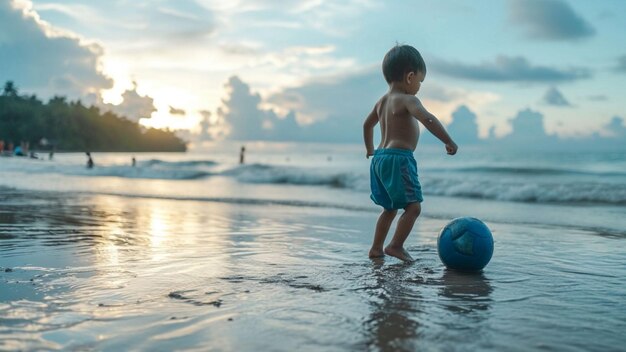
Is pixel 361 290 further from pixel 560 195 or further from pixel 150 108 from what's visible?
pixel 560 195

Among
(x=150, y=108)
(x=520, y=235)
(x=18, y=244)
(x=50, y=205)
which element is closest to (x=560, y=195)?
(x=520, y=235)

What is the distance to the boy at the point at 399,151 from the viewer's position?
4688 millimetres

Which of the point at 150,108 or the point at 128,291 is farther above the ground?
the point at 150,108

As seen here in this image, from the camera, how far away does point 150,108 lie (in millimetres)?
12297

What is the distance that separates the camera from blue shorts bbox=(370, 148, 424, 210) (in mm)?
4680

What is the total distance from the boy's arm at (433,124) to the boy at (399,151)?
1 cm

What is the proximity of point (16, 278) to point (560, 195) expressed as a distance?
1315cm

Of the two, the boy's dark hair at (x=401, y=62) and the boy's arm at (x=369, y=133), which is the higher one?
the boy's dark hair at (x=401, y=62)

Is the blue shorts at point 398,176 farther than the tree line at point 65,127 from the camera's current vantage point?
No

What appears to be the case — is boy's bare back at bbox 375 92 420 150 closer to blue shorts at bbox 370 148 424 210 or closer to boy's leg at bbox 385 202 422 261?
blue shorts at bbox 370 148 424 210

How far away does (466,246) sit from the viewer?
14.1 feet

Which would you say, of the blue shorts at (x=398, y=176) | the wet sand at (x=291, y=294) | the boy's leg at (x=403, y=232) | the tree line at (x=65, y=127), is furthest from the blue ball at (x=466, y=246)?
the tree line at (x=65, y=127)

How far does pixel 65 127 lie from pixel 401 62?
98.3m

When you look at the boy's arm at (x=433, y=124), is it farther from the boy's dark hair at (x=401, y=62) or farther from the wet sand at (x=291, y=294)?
the wet sand at (x=291, y=294)
